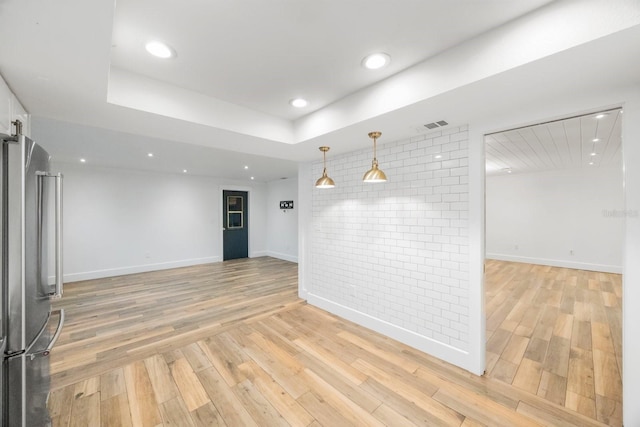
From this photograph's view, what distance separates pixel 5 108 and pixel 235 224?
6.81 m

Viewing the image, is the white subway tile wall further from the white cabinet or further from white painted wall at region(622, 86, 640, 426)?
the white cabinet

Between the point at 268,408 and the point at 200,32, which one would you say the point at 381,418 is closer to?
the point at 268,408

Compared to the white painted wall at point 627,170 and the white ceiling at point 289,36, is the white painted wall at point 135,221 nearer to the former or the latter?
the white ceiling at point 289,36

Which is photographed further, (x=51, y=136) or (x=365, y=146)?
(x=51, y=136)

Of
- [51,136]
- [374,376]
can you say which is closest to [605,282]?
[374,376]

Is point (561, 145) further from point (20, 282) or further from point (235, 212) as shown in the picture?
point (235, 212)

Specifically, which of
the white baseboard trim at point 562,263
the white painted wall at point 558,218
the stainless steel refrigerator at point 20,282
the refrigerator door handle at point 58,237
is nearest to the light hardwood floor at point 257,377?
the stainless steel refrigerator at point 20,282

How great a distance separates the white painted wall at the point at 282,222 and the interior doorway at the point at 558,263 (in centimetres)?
513

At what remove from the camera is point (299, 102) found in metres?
2.58

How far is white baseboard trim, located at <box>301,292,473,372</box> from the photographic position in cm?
246

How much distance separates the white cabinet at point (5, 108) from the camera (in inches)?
58.1

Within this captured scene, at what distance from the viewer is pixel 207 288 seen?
5.04 m

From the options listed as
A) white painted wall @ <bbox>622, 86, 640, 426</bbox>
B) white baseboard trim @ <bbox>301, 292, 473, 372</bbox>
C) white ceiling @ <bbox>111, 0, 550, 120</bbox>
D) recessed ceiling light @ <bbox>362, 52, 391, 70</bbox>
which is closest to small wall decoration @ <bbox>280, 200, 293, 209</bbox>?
white baseboard trim @ <bbox>301, 292, 473, 372</bbox>

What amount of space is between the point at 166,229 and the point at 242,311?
4.34 m
